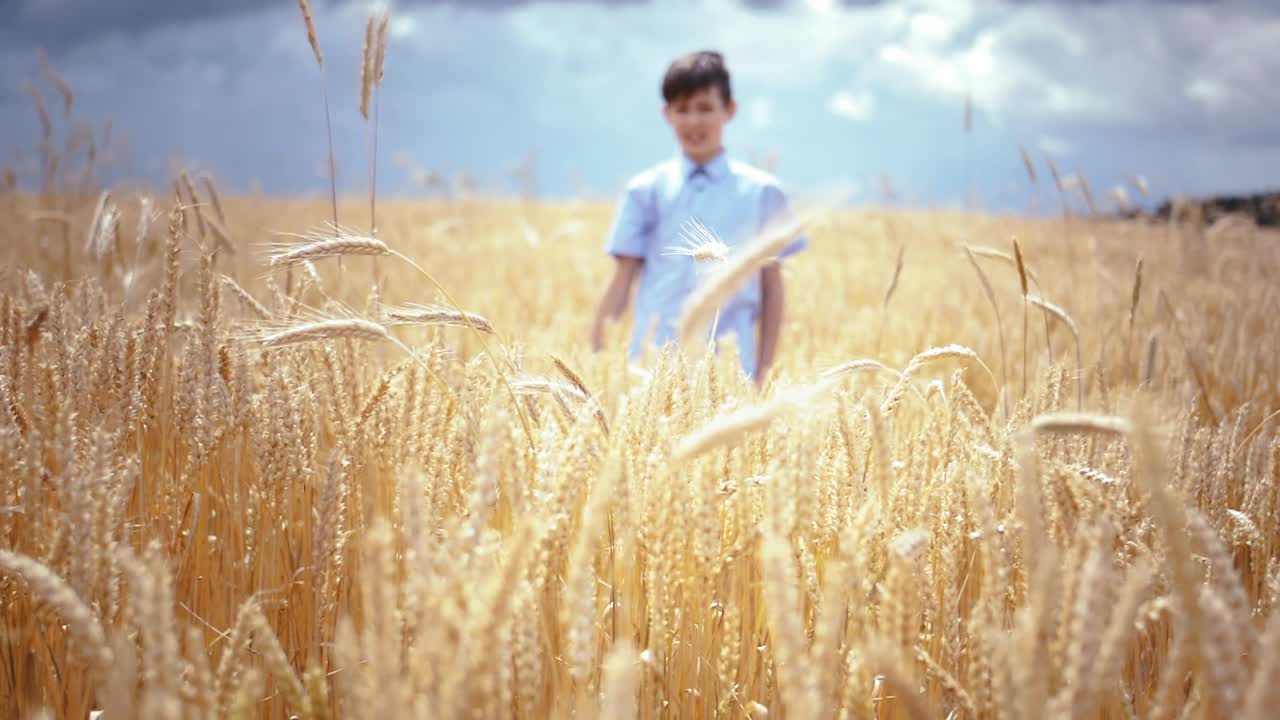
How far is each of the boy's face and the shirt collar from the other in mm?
27

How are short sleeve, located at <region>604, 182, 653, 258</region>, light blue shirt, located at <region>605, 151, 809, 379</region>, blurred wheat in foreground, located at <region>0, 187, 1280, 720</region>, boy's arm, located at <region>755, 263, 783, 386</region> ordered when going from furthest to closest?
short sleeve, located at <region>604, 182, 653, 258</region> < light blue shirt, located at <region>605, 151, 809, 379</region> < boy's arm, located at <region>755, 263, 783, 386</region> < blurred wheat in foreground, located at <region>0, 187, 1280, 720</region>

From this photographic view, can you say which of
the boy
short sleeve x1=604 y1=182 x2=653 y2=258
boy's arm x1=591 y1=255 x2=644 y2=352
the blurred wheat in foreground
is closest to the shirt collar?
the boy

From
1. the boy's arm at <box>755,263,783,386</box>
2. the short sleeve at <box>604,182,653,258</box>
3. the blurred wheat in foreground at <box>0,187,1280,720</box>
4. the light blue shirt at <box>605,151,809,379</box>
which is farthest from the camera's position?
the short sleeve at <box>604,182,653,258</box>

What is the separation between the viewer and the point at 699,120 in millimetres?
2967

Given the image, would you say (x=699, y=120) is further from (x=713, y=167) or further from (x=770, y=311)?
(x=770, y=311)

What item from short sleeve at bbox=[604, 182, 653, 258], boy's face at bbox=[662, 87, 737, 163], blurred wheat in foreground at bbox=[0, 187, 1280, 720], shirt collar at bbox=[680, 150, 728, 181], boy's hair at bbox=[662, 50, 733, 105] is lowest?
blurred wheat in foreground at bbox=[0, 187, 1280, 720]

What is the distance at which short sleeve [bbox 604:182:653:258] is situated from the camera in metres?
3.19

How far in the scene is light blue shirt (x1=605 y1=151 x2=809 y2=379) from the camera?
9.87ft

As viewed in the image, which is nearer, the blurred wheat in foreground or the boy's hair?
the blurred wheat in foreground

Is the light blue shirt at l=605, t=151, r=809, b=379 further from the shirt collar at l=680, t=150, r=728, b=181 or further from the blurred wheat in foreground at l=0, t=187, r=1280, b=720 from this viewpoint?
the blurred wheat in foreground at l=0, t=187, r=1280, b=720

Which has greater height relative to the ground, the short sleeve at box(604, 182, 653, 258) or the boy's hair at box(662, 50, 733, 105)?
the boy's hair at box(662, 50, 733, 105)

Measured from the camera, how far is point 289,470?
1.05m

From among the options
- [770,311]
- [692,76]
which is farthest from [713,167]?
[770,311]

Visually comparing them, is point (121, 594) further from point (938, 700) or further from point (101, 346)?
point (938, 700)
